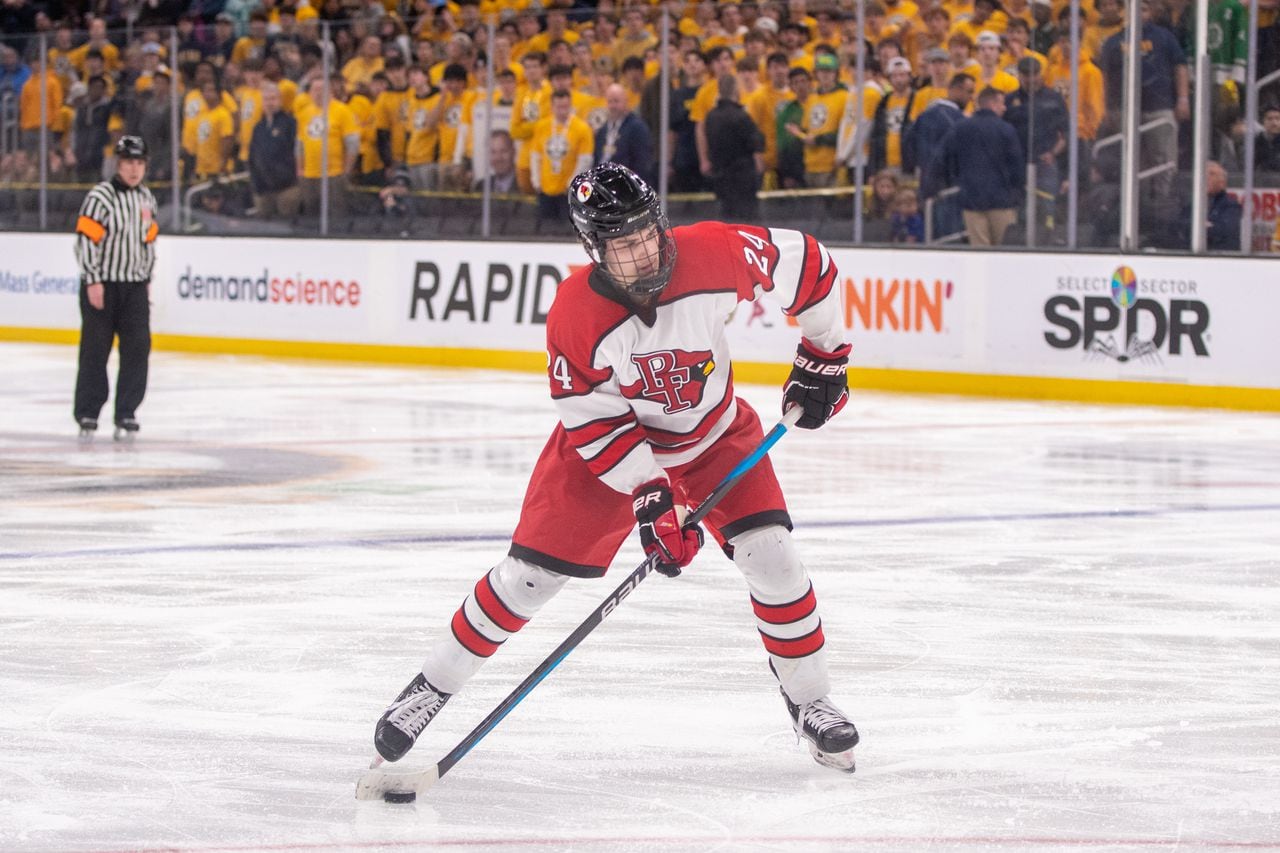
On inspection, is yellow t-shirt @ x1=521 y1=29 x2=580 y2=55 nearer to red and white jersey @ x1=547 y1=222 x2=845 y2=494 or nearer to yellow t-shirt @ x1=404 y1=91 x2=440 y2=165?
yellow t-shirt @ x1=404 y1=91 x2=440 y2=165

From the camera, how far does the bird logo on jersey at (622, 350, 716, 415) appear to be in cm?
339

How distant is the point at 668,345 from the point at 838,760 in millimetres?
790

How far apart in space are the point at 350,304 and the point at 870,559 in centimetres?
787

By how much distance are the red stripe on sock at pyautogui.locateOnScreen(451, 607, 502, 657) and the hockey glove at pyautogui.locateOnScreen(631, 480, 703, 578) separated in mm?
341

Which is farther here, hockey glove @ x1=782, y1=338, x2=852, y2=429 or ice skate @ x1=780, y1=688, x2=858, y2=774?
hockey glove @ x1=782, y1=338, x2=852, y2=429

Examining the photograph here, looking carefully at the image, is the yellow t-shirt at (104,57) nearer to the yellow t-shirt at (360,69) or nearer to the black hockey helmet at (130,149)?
the yellow t-shirt at (360,69)

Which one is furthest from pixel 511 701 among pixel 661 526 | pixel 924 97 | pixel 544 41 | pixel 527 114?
pixel 544 41

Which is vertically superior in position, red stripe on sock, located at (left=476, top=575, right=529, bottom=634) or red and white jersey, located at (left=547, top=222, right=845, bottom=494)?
red and white jersey, located at (left=547, top=222, right=845, bottom=494)

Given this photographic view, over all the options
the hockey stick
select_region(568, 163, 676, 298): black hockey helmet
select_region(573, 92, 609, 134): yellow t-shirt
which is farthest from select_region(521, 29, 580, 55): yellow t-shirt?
select_region(568, 163, 676, 298): black hockey helmet

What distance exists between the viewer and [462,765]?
3.55 meters

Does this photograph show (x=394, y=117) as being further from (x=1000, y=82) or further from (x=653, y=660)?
(x=653, y=660)

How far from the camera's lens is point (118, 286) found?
27.8ft

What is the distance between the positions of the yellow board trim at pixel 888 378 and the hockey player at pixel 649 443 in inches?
258

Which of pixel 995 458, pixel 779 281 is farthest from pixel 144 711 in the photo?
pixel 995 458
